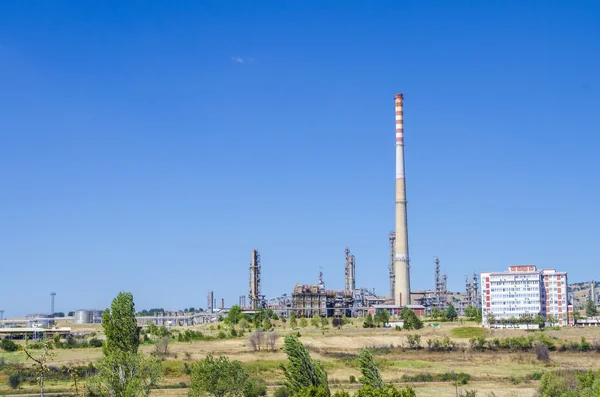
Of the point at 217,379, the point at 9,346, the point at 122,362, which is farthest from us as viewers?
the point at 9,346

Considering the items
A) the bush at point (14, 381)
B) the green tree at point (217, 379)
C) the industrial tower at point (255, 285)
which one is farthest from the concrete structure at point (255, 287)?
the green tree at point (217, 379)

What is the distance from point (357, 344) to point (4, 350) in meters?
47.2

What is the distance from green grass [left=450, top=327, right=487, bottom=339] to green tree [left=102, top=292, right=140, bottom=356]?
68.8 metres

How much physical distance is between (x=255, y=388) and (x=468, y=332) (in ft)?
188

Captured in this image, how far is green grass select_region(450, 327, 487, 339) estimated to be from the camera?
360 ft

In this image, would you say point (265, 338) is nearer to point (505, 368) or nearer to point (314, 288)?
point (505, 368)

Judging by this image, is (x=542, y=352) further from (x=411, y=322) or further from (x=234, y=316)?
(x=234, y=316)

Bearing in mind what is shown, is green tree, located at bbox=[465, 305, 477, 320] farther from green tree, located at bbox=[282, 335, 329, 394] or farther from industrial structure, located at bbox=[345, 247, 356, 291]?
green tree, located at bbox=[282, 335, 329, 394]

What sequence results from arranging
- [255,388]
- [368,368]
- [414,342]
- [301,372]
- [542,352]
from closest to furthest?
[368,368] → [301,372] → [255,388] → [542,352] → [414,342]

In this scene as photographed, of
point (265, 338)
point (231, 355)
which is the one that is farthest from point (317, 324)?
point (231, 355)

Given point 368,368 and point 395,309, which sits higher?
point 368,368

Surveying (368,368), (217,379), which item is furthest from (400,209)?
(217,379)

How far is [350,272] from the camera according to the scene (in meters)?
169

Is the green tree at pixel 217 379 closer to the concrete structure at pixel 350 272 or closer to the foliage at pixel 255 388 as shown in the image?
the foliage at pixel 255 388
